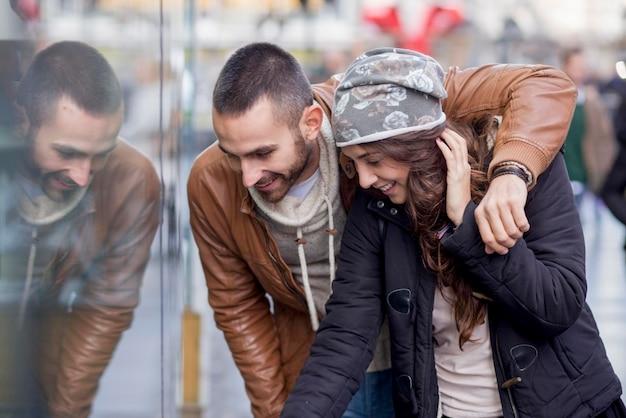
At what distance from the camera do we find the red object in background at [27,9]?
1.46m

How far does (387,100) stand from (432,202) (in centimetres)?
24

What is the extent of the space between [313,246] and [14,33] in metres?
1.66

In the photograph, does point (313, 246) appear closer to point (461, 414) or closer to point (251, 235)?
point (251, 235)

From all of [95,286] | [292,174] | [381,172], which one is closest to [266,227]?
[292,174]

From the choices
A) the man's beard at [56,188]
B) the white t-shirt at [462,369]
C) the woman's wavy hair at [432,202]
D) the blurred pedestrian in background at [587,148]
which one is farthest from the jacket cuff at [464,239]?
the blurred pedestrian in background at [587,148]

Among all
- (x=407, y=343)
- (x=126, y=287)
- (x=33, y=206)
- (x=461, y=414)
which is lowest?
(x=461, y=414)

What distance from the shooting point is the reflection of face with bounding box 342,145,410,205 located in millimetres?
2459

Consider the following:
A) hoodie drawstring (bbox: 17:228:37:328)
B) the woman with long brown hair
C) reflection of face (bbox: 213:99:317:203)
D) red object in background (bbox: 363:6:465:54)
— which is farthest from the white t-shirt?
red object in background (bbox: 363:6:465:54)

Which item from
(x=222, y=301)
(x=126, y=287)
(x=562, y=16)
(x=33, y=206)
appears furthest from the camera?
(x=562, y=16)

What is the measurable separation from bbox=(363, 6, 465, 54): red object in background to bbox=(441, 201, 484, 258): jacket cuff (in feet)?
46.9

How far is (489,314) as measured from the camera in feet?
8.16

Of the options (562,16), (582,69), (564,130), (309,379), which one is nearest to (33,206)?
(309,379)

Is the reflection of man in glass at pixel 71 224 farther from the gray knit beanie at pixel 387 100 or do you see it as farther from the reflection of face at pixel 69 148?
the gray knit beanie at pixel 387 100

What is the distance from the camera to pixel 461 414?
8.52ft
